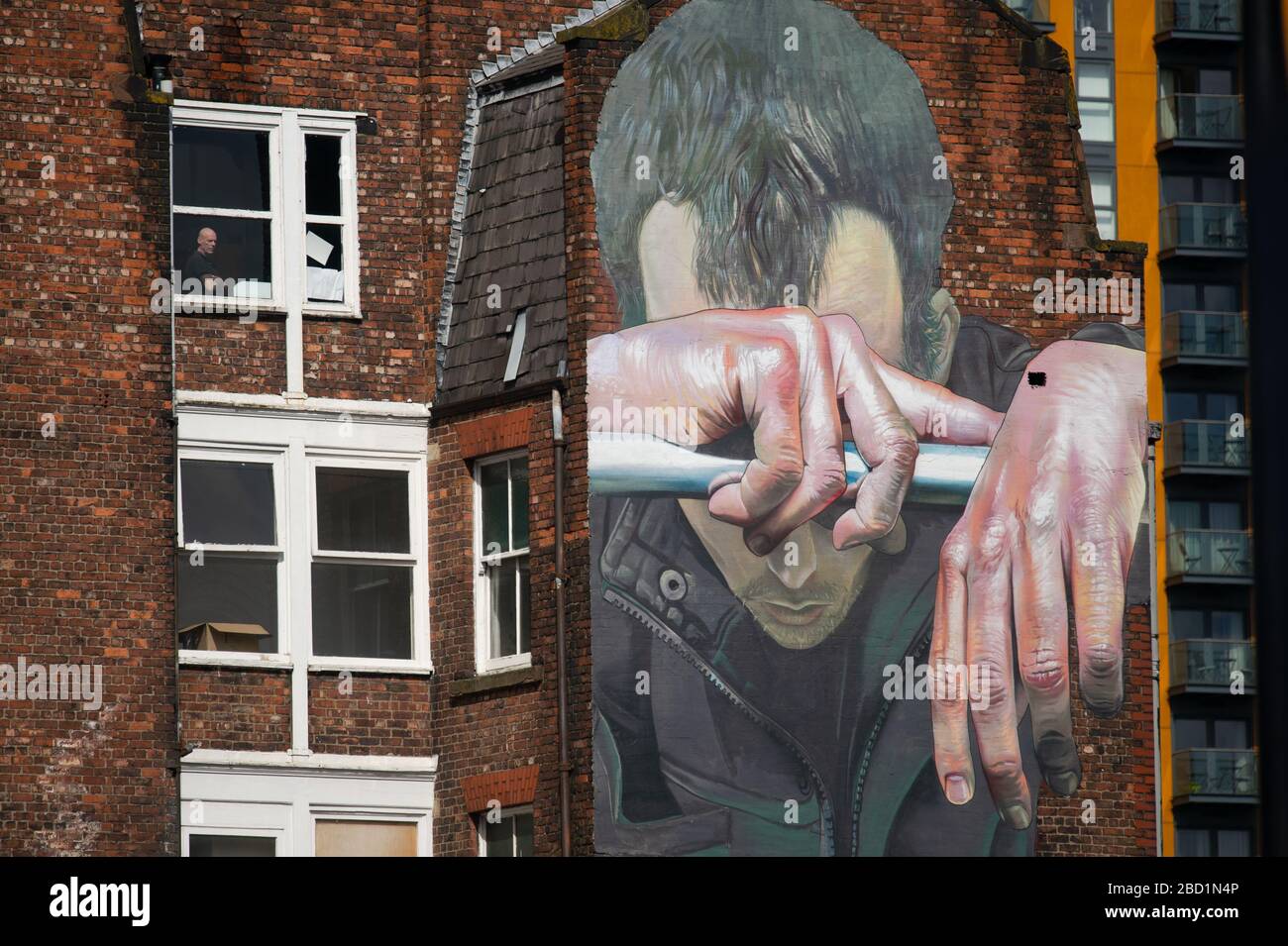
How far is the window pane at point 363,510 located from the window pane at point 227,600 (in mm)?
733

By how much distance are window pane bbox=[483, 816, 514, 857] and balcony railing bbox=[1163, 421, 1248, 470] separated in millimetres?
44423

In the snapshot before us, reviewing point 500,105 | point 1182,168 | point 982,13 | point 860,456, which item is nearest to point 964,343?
point 860,456

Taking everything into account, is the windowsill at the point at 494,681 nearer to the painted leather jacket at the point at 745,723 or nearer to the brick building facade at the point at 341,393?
the brick building facade at the point at 341,393

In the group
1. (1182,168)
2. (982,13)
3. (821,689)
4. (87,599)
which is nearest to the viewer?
(87,599)

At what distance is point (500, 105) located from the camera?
2581 cm

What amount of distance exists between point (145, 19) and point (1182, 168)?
46850 mm

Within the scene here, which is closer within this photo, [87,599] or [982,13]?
[87,599]

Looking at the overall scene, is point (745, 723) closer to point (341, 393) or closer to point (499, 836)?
point (499, 836)

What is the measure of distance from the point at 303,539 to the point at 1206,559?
1771 inches

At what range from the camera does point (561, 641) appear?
78.5 ft

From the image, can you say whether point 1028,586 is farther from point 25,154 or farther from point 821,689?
point 25,154

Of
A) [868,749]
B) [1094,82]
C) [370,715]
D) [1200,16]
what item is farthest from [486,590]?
[1200,16]

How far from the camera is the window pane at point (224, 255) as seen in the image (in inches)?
969

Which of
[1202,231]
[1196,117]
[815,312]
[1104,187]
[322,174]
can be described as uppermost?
[1196,117]
